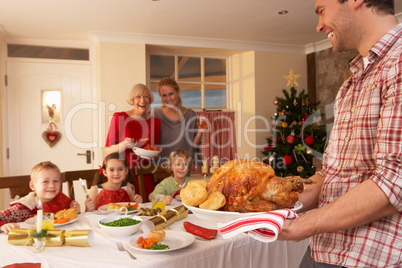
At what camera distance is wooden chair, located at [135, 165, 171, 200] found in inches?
117

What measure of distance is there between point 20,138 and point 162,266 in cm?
405

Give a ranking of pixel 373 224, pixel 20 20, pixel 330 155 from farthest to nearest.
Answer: pixel 20 20
pixel 330 155
pixel 373 224

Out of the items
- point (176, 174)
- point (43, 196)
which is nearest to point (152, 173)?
point (176, 174)

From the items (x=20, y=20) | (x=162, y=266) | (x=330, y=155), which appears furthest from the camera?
(x=20, y=20)

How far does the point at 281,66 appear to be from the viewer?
528cm

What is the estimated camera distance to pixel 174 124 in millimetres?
3332

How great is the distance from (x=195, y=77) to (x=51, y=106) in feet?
7.15

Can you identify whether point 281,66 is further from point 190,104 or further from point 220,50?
point 190,104

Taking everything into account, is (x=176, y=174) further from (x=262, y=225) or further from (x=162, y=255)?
(x=262, y=225)

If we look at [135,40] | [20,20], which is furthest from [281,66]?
[20,20]

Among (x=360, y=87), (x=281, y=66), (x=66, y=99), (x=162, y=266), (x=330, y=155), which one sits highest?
(x=281, y=66)

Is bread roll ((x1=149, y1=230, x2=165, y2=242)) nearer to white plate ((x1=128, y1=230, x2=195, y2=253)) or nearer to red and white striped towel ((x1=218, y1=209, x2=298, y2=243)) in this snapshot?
white plate ((x1=128, y1=230, x2=195, y2=253))

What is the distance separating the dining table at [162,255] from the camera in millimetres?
1284

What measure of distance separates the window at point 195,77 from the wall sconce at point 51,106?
137 centimetres
